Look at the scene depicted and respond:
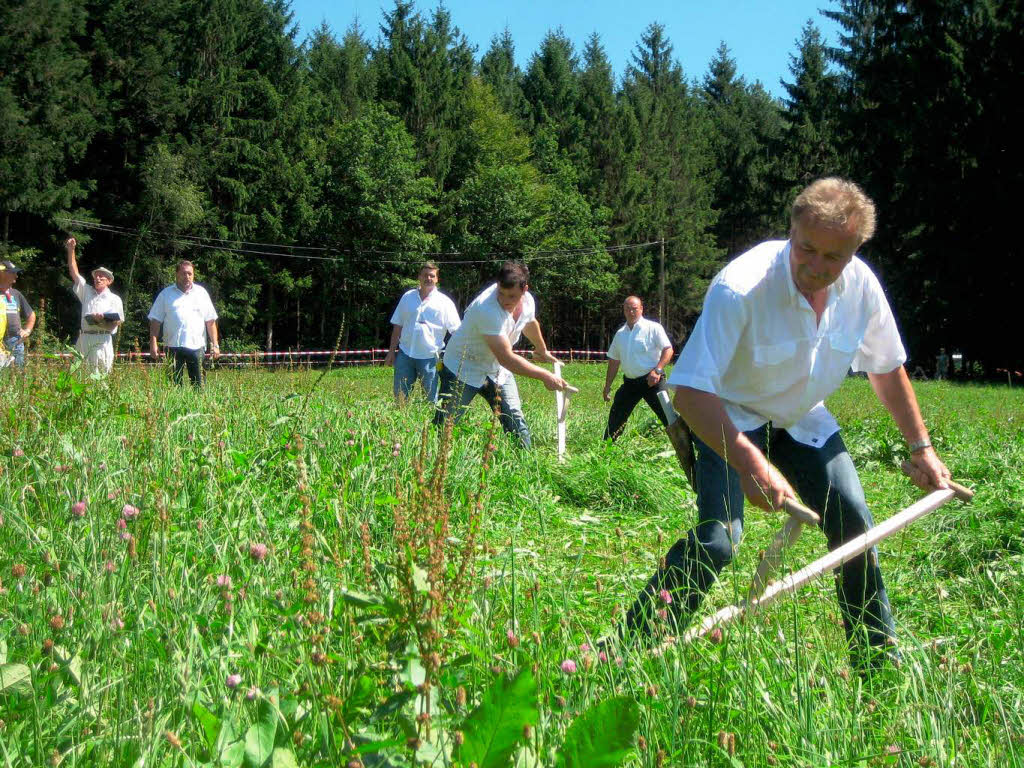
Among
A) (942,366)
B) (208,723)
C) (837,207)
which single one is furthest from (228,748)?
(942,366)

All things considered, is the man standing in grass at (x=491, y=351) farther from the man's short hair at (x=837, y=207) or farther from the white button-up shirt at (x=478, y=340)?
the man's short hair at (x=837, y=207)

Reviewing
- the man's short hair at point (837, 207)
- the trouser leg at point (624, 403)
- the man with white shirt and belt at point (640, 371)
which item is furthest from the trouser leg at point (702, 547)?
the trouser leg at point (624, 403)

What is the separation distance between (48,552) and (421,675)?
1.53 metres

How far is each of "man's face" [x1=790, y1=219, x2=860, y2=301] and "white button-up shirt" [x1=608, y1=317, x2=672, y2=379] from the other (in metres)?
6.24

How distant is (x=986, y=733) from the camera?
2.16m

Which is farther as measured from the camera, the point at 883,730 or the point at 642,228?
the point at 642,228

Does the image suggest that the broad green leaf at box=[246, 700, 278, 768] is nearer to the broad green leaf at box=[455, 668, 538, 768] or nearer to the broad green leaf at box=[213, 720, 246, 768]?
the broad green leaf at box=[213, 720, 246, 768]

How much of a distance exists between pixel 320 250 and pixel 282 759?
42941mm

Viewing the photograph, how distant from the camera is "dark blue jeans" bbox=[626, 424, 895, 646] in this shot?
2840 millimetres

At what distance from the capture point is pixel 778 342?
286 cm

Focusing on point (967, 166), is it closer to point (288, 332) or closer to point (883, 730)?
point (288, 332)

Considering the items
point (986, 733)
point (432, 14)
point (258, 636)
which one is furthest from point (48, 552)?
point (432, 14)

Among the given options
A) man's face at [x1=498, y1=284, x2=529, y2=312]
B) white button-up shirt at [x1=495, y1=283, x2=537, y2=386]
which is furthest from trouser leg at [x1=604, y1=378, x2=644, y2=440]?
man's face at [x1=498, y1=284, x2=529, y2=312]

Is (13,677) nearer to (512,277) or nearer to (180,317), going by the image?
(512,277)
